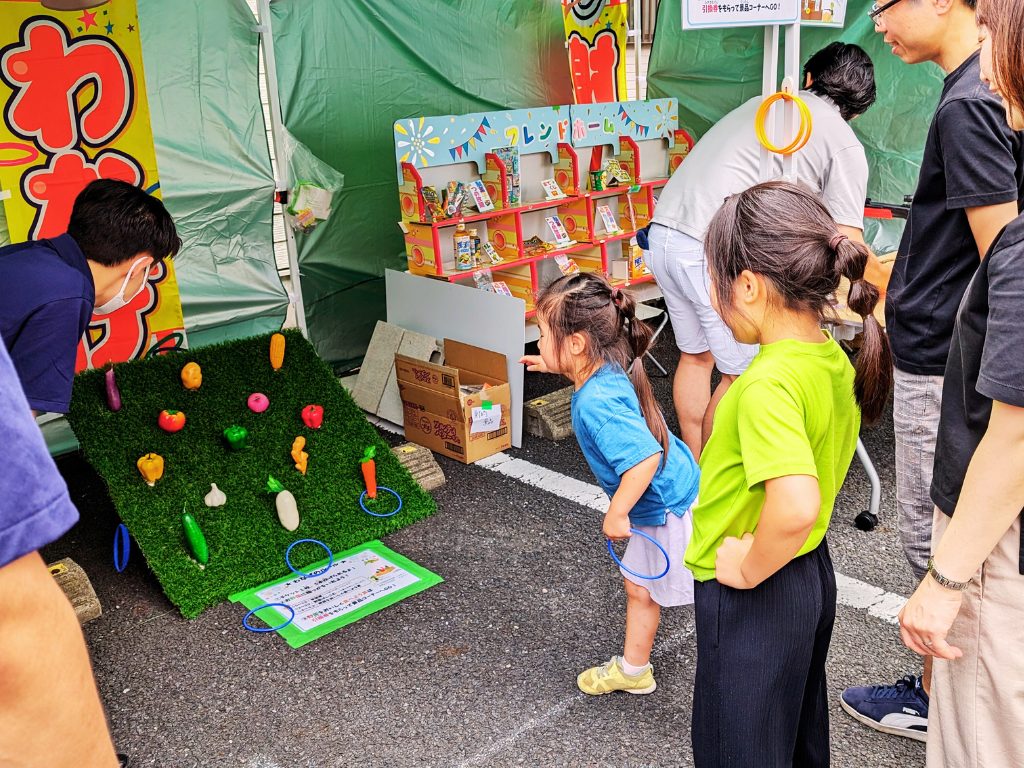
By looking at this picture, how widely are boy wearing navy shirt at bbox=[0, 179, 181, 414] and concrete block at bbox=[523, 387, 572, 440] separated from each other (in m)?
2.02

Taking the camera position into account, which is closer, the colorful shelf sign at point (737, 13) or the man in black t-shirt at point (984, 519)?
the man in black t-shirt at point (984, 519)

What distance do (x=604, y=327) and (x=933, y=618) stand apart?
1.11 meters

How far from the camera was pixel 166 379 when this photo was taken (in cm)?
361

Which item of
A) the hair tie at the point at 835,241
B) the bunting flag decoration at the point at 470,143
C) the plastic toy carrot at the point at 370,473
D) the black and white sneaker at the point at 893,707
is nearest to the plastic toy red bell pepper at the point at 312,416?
the plastic toy carrot at the point at 370,473

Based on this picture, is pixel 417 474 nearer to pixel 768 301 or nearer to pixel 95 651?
pixel 95 651

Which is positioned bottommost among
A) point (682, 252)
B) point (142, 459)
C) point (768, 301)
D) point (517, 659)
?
point (517, 659)

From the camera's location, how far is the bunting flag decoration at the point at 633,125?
216 inches

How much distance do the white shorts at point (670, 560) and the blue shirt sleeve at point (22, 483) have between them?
5.51 ft

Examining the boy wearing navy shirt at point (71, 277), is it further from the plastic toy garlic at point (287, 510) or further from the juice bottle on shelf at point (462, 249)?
the juice bottle on shelf at point (462, 249)

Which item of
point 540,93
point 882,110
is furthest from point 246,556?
point 882,110

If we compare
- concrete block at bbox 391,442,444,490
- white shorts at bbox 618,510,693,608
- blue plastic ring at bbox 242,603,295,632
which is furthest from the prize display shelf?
white shorts at bbox 618,510,693,608

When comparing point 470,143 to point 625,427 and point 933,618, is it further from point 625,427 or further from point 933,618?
point 933,618

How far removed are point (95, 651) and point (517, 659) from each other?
1.32m

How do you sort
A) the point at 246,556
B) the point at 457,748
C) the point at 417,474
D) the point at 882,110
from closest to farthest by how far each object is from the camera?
the point at 457,748, the point at 246,556, the point at 417,474, the point at 882,110
